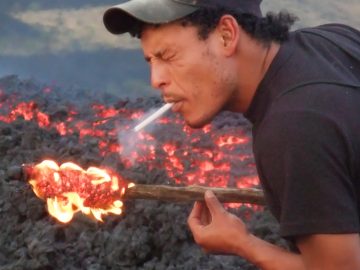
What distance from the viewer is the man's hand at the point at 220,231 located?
2494 millimetres

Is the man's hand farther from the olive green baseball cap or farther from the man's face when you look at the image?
the olive green baseball cap

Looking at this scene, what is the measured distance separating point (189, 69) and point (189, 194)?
2.11 ft

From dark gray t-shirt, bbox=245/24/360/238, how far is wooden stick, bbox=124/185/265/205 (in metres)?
0.64

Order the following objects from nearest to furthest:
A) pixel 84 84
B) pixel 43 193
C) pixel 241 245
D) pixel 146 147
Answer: pixel 241 245 → pixel 43 193 → pixel 146 147 → pixel 84 84

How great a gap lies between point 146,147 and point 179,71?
3284 mm

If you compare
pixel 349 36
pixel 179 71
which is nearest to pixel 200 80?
pixel 179 71

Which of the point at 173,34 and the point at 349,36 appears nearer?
the point at 173,34

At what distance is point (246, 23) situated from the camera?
2307 mm

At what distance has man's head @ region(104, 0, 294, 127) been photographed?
2273mm

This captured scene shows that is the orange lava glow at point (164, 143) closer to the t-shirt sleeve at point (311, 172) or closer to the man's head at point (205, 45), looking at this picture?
the man's head at point (205, 45)

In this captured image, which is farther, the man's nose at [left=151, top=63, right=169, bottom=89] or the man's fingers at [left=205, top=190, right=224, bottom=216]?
the man's fingers at [left=205, top=190, right=224, bottom=216]

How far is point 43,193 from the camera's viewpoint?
3.13 metres

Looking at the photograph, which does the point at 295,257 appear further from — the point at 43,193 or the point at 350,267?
the point at 43,193

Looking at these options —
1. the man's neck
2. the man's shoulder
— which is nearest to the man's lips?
the man's neck
